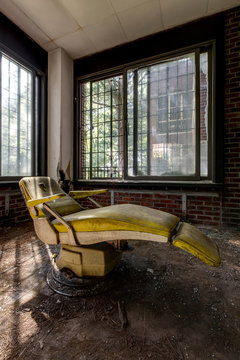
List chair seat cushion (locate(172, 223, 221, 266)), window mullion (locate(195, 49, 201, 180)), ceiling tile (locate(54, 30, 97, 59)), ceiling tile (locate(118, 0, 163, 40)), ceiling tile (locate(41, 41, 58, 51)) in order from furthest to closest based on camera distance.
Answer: ceiling tile (locate(41, 41, 58, 51)) → ceiling tile (locate(54, 30, 97, 59)) → window mullion (locate(195, 49, 201, 180)) → ceiling tile (locate(118, 0, 163, 40)) → chair seat cushion (locate(172, 223, 221, 266))

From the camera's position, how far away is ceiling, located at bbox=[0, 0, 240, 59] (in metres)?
2.36

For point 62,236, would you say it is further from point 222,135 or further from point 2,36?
→ point 2,36

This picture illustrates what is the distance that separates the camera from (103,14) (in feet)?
8.23

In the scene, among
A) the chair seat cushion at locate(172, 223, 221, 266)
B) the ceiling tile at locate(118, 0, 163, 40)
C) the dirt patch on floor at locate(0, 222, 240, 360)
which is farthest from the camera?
the ceiling tile at locate(118, 0, 163, 40)

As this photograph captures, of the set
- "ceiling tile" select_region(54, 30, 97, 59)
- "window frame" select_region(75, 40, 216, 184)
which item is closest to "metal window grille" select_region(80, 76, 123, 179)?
"window frame" select_region(75, 40, 216, 184)

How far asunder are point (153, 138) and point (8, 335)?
2742 millimetres

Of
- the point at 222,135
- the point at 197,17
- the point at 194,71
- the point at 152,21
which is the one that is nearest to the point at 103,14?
the point at 152,21

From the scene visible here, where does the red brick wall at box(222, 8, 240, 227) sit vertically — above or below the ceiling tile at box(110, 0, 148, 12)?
below

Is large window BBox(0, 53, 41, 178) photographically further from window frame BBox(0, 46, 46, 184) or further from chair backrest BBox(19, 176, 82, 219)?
chair backrest BBox(19, 176, 82, 219)

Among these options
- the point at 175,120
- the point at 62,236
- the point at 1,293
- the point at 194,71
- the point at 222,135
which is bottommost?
the point at 1,293

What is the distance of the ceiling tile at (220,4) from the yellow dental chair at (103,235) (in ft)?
9.95

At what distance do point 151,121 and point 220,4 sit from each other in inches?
68.4

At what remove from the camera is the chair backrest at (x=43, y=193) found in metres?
1.38

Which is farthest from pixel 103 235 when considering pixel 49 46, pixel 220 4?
pixel 49 46
